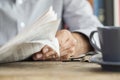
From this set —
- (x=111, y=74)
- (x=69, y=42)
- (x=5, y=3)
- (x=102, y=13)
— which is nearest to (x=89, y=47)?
(x=69, y=42)

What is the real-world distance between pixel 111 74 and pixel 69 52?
0.40m

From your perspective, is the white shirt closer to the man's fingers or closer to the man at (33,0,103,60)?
the man at (33,0,103,60)

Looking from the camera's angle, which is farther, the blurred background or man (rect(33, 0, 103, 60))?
the blurred background

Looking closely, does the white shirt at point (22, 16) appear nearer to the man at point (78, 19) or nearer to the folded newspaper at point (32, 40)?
the man at point (78, 19)

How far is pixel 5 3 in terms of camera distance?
1.34 m

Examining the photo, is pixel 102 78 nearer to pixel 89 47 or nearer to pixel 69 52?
pixel 69 52

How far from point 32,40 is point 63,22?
73 cm

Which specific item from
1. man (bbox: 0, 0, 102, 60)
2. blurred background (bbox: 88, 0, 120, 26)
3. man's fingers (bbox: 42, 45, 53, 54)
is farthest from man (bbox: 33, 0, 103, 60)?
blurred background (bbox: 88, 0, 120, 26)

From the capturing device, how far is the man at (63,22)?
1.09 meters

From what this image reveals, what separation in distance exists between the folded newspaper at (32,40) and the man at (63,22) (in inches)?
1.9

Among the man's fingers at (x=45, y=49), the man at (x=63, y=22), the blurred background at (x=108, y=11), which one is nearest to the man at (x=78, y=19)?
the man at (x=63, y=22)

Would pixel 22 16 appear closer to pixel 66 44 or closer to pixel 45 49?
pixel 66 44

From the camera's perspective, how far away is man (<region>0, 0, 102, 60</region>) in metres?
1.09

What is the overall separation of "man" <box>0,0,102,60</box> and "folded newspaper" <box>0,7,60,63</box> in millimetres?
48
